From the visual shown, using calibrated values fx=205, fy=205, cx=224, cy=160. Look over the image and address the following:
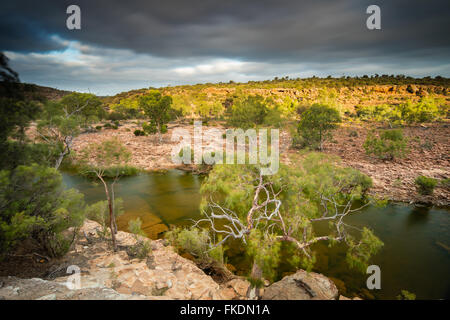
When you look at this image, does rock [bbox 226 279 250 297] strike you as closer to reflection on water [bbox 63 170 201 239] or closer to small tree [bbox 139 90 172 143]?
reflection on water [bbox 63 170 201 239]

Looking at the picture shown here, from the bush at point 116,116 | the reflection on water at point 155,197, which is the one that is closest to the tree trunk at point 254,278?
the reflection on water at point 155,197

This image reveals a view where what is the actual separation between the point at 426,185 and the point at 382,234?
691 centimetres

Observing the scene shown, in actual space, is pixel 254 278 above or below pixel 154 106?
below

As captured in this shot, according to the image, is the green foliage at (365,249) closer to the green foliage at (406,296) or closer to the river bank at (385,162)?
the green foliage at (406,296)

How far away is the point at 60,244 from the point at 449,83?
4854 inches

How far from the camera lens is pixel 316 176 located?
885 cm

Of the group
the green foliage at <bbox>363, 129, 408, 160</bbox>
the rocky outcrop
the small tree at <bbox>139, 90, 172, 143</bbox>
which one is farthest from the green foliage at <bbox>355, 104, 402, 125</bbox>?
the rocky outcrop

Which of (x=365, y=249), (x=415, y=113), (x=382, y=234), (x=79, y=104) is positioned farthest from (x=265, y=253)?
(x=415, y=113)

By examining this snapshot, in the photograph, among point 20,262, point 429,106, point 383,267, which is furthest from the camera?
point 429,106

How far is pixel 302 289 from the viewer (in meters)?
7.41

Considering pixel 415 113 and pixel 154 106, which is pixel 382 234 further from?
pixel 415 113

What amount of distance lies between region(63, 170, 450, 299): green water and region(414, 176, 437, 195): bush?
185 cm
